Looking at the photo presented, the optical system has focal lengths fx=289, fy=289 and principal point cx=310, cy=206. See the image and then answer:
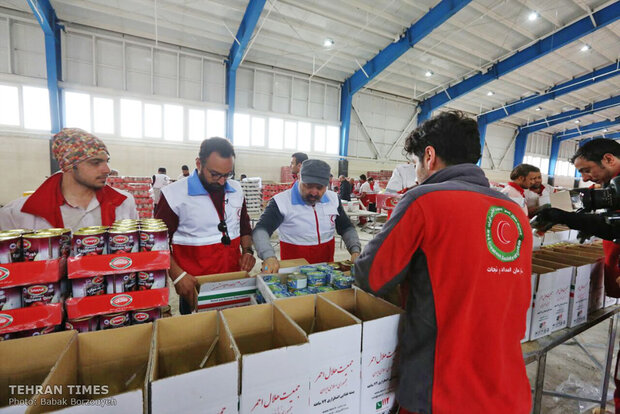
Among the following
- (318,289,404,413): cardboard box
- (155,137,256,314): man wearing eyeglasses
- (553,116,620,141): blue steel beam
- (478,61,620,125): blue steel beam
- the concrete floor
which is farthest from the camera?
(553,116,620,141): blue steel beam

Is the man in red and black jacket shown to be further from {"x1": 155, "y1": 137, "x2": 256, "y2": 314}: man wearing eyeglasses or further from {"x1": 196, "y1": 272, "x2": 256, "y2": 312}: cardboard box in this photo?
{"x1": 155, "y1": 137, "x2": 256, "y2": 314}: man wearing eyeglasses

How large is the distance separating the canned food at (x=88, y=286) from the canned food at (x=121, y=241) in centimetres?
11

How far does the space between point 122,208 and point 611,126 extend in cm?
2924

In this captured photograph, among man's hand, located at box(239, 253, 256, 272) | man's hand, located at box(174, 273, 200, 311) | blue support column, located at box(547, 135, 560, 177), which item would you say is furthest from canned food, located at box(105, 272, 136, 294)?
blue support column, located at box(547, 135, 560, 177)

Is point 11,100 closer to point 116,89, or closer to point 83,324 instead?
point 116,89

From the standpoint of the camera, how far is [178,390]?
0.72 meters

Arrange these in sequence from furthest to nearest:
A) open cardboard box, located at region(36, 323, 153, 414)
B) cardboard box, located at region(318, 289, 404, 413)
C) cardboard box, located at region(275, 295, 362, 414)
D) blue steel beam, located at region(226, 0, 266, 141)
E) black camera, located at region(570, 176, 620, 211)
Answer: blue steel beam, located at region(226, 0, 266, 141) < black camera, located at region(570, 176, 620, 211) < cardboard box, located at region(318, 289, 404, 413) < cardboard box, located at region(275, 295, 362, 414) < open cardboard box, located at region(36, 323, 153, 414)

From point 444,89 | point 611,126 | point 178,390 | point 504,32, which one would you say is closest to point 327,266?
point 178,390

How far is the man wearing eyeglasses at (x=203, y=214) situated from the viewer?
1953 mm

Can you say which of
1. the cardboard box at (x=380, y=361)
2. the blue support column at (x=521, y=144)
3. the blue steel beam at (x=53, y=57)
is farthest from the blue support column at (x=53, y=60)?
the blue support column at (x=521, y=144)

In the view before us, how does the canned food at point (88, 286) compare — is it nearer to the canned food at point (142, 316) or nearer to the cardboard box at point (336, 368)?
the canned food at point (142, 316)

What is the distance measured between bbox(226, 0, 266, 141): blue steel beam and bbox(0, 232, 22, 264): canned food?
26.7 feet

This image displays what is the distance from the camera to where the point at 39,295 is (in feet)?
3.19

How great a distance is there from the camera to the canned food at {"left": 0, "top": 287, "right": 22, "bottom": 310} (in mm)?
925
